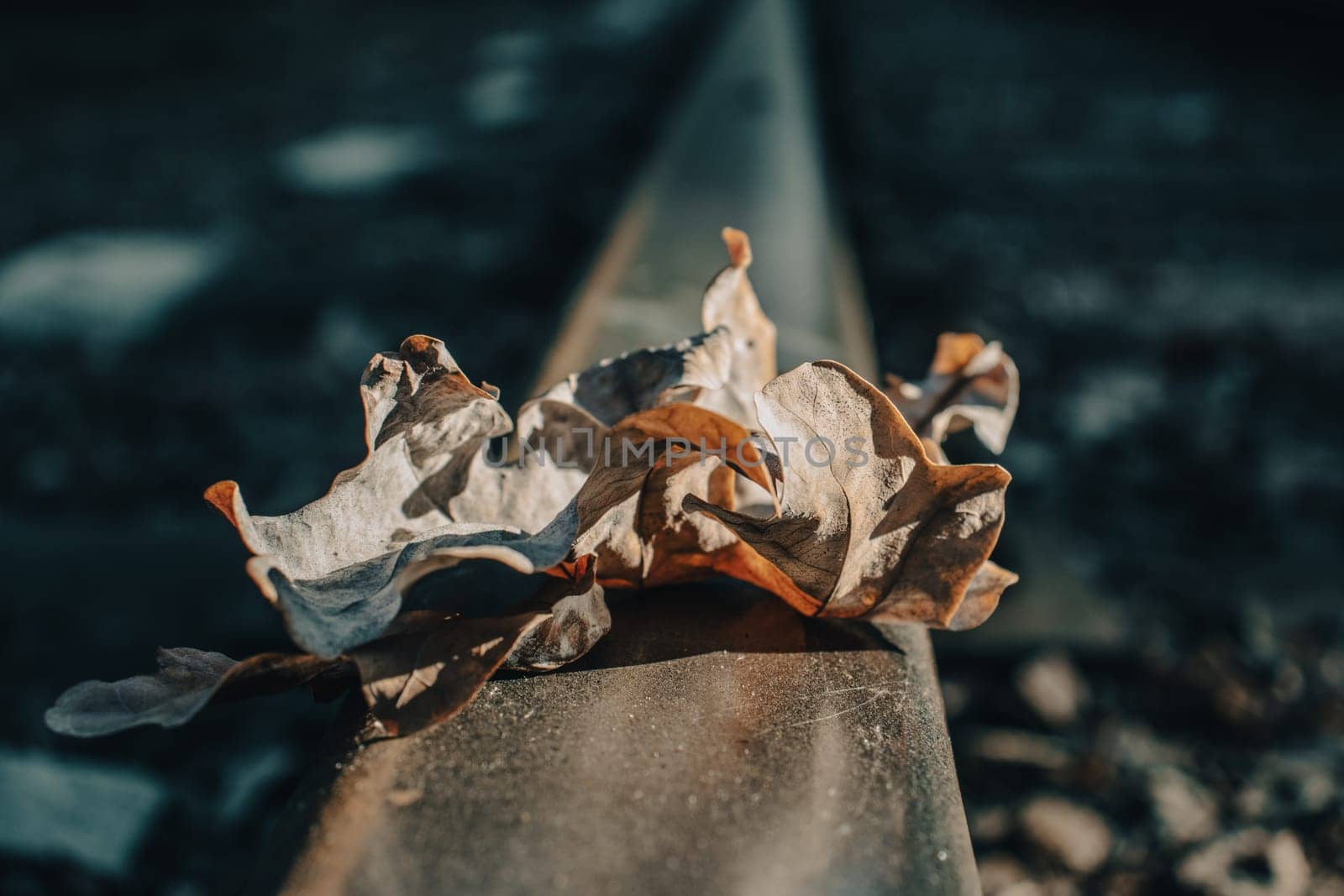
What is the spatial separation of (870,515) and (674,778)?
20 centimetres

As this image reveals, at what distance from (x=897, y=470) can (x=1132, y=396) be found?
5.32 feet

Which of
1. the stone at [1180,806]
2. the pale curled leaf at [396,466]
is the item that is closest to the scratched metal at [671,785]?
the pale curled leaf at [396,466]

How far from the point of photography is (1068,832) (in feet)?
4.11

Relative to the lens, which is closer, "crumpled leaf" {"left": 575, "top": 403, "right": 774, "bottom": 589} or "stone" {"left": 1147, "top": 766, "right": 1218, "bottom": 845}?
"crumpled leaf" {"left": 575, "top": 403, "right": 774, "bottom": 589}

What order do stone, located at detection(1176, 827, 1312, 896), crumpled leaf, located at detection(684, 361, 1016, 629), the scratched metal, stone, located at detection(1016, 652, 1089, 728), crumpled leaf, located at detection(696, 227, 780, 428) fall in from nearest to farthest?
the scratched metal < crumpled leaf, located at detection(684, 361, 1016, 629) < crumpled leaf, located at detection(696, 227, 780, 428) < stone, located at detection(1176, 827, 1312, 896) < stone, located at detection(1016, 652, 1089, 728)

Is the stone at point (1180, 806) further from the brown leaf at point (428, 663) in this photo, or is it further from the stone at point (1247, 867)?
the brown leaf at point (428, 663)

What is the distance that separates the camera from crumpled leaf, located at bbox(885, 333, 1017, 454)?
81 cm

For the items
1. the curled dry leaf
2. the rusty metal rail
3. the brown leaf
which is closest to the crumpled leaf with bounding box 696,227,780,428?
the curled dry leaf

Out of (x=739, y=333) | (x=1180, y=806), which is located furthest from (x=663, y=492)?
(x=1180, y=806)

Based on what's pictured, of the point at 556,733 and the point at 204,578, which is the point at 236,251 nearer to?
the point at 204,578

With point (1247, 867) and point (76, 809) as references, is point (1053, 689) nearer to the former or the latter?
point (1247, 867)

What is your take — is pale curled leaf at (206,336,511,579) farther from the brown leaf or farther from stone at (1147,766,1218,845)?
stone at (1147,766,1218,845)

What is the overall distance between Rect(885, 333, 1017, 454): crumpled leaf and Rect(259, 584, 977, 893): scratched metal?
0.20 metres

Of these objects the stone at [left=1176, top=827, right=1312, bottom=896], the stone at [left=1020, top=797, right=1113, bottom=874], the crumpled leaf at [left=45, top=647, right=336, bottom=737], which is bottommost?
the stone at [left=1176, top=827, right=1312, bottom=896]
